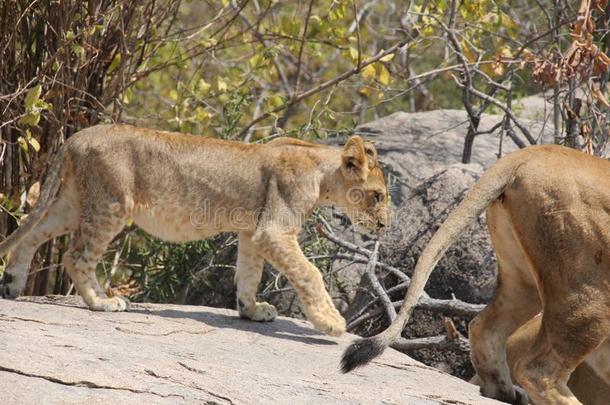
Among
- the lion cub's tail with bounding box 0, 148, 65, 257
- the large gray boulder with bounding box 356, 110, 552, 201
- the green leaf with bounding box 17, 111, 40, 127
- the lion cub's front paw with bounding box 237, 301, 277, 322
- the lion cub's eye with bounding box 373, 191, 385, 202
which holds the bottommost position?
the lion cub's front paw with bounding box 237, 301, 277, 322

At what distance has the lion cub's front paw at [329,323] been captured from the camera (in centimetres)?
621

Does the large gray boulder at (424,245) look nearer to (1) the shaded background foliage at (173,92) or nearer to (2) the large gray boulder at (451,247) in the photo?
(2) the large gray boulder at (451,247)

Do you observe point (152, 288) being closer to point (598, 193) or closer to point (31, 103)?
point (31, 103)

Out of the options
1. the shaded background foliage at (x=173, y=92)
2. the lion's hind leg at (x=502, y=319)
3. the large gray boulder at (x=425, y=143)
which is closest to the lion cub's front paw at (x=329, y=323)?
the lion's hind leg at (x=502, y=319)

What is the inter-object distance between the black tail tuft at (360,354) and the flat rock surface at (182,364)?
138 mm

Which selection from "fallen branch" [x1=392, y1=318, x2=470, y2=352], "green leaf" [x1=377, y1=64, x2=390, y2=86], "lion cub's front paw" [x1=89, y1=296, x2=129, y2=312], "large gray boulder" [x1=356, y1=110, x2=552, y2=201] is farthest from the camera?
"large gray boulder" [x1=356, y1=110, x2=552, y2=201]

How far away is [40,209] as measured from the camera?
6375 mm

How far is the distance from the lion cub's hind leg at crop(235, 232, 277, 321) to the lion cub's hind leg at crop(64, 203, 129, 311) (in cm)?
68

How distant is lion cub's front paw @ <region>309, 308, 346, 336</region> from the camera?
20.4 feet

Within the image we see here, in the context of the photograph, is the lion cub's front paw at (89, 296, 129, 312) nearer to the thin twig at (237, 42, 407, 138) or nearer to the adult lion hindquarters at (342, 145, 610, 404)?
the adult lion hindquarters at (342, 145, 610, 404)

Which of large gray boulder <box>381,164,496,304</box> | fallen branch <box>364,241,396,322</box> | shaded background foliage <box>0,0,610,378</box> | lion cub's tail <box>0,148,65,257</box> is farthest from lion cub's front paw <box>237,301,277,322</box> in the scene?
large gray boulder <box>381,164,496,304</box>

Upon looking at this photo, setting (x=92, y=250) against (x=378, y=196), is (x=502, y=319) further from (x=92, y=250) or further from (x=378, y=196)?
(x=92, y=250)

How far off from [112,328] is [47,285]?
2.31m

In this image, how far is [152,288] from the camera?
8.21 metres
